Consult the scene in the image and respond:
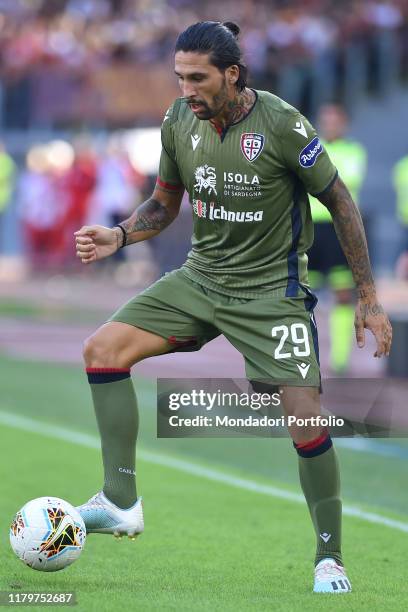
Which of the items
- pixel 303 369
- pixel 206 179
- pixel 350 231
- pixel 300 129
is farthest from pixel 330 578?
pixel 300 129

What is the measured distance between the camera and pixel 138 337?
20.1 ft

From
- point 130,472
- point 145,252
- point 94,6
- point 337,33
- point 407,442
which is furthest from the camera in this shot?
point 94,6

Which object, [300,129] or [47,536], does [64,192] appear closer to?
[300,129]

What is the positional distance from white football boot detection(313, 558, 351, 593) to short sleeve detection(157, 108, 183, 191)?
70.1 inches

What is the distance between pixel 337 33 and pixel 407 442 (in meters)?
15.9

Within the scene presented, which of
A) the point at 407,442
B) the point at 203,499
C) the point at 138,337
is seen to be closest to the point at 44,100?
the point at 407,442

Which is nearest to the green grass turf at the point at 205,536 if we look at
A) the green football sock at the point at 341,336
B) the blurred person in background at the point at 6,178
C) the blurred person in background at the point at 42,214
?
the green football sock at the point at 341,336

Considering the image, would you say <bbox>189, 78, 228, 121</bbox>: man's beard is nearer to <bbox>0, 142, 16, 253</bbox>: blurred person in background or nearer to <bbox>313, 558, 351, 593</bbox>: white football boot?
<bbox>313, 558, 351, 593</bbox>: white football boot

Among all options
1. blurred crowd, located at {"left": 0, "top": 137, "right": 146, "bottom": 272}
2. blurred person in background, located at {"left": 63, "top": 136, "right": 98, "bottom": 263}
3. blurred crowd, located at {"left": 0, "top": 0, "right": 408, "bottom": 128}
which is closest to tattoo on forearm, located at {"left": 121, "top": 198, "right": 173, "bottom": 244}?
blurred crowd, located at {"left": 0, "top": 0, "right": 408, "bottom": 128}

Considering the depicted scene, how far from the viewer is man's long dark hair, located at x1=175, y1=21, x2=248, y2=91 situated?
587 cm

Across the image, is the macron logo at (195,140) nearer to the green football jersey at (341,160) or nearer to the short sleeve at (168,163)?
the short sleeve at (168,163)

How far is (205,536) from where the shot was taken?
24.6 ft

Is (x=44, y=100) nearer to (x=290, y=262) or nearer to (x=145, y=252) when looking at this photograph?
(x=145, y=252)

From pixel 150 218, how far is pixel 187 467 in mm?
3706
